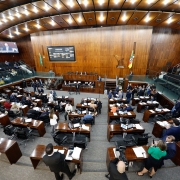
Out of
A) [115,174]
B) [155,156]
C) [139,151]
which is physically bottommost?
[139,151]

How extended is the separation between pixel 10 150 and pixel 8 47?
1882 cm

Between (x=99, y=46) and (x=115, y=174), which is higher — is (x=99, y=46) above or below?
above

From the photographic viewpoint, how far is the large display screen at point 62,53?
579 inches

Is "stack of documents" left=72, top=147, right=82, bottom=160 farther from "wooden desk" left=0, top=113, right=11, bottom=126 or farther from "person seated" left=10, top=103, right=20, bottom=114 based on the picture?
"person seated" left=10, top=103, right=20, bottom=114

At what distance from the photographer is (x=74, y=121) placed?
5141 millimetres

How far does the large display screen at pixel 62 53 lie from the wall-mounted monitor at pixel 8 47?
714 centimetres

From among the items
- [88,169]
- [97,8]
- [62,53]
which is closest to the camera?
[88,169]

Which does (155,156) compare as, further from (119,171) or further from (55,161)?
(55,161)

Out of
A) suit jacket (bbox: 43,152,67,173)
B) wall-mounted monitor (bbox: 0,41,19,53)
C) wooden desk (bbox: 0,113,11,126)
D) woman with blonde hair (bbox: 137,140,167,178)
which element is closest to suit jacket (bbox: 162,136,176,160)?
woman with blonde hair (bbox: 137,140,167,178)

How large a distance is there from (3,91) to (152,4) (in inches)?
592

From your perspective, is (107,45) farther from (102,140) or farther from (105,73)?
(102,140)

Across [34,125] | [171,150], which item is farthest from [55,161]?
[34,125]

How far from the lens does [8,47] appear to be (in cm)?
1648

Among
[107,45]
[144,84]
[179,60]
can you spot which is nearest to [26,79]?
[107,45]
